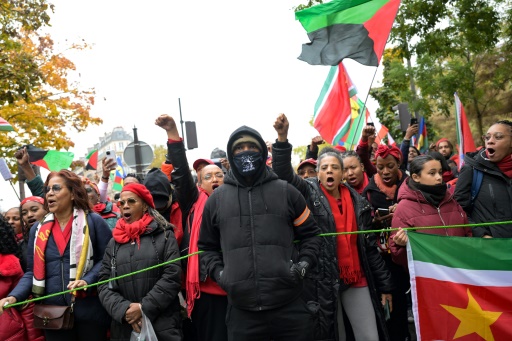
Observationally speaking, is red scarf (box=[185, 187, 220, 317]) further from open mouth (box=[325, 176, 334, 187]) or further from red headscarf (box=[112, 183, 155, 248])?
open mouth (box=[325, 176, 334, 187])

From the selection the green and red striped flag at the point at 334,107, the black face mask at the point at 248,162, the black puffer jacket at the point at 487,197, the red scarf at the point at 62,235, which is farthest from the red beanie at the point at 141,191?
the green and red striped flag at the point at 334,107

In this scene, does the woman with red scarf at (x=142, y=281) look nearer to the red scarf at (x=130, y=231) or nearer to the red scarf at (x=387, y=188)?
the red scarf at (x=130, y=231)

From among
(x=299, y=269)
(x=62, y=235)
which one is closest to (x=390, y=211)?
(x=299, y=269)

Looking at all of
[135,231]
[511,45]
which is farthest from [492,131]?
[511,45]

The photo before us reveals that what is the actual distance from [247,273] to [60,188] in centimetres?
220

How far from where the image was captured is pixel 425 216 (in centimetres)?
503

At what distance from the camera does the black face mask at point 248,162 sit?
4353 millimetres

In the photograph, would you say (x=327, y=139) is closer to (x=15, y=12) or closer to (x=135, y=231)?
(x=135, y=231)

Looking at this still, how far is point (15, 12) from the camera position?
11.9 m

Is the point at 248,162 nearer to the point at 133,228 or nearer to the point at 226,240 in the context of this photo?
the point at 226,240

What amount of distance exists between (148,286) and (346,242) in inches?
68.2

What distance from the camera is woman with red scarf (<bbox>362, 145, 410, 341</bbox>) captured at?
5898 millimetres

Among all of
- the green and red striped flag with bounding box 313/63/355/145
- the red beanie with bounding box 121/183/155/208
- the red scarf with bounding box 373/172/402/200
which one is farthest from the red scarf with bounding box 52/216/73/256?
the green and red striped flag with bounding box 313/63/355/145

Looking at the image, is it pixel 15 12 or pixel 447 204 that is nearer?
pixel 447 204
